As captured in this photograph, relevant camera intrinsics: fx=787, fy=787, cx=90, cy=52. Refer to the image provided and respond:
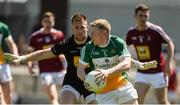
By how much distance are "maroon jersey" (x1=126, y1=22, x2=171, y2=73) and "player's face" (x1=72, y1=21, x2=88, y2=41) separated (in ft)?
7.52

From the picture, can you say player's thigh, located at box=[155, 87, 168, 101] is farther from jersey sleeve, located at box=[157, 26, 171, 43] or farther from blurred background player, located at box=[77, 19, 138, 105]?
blurred background player, located at box=[77, 19, 138, 105]

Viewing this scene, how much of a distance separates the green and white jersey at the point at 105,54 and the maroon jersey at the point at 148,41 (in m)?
3.27

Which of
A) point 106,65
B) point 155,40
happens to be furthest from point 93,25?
point 155,40

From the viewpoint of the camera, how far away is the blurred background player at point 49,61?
1661 centimetres

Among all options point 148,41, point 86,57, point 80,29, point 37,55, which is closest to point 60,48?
point 37,55

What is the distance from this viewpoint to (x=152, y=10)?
38.4 meters

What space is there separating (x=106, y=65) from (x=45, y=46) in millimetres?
5772

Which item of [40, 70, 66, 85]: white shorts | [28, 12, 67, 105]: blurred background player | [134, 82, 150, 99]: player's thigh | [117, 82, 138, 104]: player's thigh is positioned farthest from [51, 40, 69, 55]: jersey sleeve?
[40, 70, 66, 85]: white shorts

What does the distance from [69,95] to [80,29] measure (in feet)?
3.59

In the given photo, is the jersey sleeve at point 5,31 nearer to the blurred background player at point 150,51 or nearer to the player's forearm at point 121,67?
the blurred background player at point 150,51

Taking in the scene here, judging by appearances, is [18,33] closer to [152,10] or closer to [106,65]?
[152,10]

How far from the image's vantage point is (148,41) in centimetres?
1449

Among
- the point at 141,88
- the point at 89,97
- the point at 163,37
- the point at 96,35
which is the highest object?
the point at 96,35

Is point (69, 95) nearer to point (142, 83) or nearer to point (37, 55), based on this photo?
point (37, 55)
